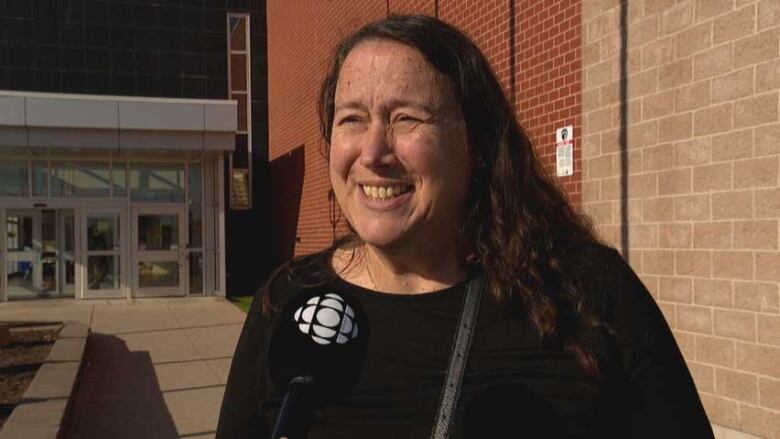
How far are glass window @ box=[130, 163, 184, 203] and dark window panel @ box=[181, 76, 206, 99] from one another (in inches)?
88.0

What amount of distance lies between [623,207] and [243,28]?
17.7m

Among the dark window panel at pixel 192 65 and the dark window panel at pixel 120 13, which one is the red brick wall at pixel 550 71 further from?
the dark window panel at pixel 120 13

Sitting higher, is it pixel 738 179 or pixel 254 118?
pixel 254 118

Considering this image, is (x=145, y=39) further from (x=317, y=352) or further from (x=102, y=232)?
(x=317, y=352)

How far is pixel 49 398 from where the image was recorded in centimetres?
734

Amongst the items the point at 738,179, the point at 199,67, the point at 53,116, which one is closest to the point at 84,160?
the point at 53,116

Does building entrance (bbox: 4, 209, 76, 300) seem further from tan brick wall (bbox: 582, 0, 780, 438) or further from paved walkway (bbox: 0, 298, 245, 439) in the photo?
tan brick wall (bbox: 582, 0, 780, 438)

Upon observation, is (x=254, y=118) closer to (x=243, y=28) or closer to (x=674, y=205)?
(x=243, y=28)

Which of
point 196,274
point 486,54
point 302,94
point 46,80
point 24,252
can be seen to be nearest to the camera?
point 486,54

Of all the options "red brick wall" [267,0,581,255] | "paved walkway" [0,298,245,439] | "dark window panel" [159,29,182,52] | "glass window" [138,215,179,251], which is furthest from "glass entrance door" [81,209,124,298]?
"dark window panel" [159,29,182,52]

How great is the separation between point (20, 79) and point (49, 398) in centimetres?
1529

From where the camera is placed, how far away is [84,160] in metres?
19.6

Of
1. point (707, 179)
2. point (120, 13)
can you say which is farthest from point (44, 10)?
point (707, 179)

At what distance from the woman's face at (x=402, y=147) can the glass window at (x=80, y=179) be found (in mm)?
19084
